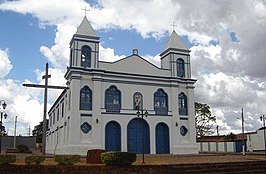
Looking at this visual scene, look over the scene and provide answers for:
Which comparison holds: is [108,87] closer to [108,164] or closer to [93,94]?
[93,94]

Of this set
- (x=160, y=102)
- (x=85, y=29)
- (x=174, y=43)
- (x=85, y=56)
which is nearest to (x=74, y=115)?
(x=85, y=56)

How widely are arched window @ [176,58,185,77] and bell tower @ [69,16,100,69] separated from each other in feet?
29.0

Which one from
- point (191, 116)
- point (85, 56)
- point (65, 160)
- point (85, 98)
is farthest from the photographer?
point (191, 116)

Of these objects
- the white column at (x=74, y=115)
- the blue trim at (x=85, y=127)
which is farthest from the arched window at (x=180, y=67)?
the blue trim at (x=85, y=127)

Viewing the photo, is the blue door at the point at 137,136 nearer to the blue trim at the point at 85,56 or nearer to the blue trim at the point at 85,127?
the blue trim at the point at 85,127

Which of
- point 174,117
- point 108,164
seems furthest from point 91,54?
point 108,164

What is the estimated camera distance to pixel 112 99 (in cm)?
3131

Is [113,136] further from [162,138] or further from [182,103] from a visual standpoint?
[182,103]

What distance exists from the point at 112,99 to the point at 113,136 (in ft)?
11.4

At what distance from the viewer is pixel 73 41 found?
3152 cm

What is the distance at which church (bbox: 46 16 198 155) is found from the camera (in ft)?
97.3

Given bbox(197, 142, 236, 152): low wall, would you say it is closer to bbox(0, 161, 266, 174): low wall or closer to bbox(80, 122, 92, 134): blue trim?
bbox(80, 122, 92, 134): blue trim

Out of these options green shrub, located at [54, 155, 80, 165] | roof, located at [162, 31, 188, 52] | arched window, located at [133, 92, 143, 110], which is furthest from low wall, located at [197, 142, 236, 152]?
green shrub, located at [54, 155, 80, 165]

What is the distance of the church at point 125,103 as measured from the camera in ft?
97.3
